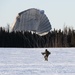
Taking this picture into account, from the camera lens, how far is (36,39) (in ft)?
468

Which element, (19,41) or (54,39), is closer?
(19,41)

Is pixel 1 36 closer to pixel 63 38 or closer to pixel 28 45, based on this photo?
pixel 28 45

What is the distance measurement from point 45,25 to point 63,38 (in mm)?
8358

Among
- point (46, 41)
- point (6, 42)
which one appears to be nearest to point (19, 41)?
point (6, 42)

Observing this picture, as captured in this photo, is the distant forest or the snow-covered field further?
the distant forest

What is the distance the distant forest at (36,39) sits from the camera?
5315 inches

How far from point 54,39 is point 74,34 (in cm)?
681

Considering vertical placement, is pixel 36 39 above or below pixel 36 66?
above

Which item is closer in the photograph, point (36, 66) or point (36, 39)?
point (36, 66)

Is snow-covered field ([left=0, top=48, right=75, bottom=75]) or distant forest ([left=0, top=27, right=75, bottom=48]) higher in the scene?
distant forest ([left=0, top=27, right=75, bottom=48])

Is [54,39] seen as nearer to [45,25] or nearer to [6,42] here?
[45,25]

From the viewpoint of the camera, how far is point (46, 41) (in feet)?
477

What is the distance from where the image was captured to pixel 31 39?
14012cm

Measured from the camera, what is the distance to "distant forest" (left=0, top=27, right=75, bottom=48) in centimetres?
13500
